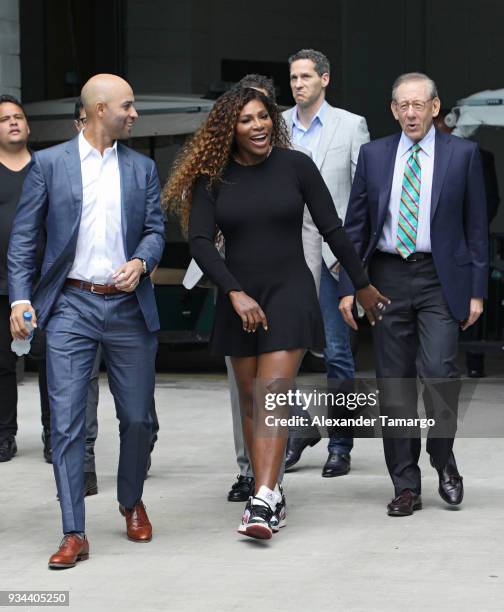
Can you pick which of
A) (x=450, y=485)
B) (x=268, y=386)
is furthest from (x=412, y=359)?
(x=268, y=386)

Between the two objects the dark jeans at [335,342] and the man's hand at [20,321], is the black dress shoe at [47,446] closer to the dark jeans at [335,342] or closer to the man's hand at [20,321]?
the dark jeans at [335,342]

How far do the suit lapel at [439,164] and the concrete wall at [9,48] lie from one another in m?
5.77

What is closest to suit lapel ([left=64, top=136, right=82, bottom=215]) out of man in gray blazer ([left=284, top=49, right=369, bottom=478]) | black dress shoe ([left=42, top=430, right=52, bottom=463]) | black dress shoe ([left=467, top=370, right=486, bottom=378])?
man in gray blazer ([left=284, top=49, right=369, bottom=478])

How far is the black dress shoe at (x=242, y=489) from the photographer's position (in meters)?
6.97

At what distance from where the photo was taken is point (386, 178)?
21.9 ft

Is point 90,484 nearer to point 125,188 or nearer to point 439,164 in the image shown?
point 125,188

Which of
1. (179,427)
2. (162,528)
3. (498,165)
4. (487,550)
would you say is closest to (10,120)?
(179,427)

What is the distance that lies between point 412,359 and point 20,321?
1.88m

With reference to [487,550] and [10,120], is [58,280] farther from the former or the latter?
[10,120]

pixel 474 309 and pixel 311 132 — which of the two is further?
pixel 311 132

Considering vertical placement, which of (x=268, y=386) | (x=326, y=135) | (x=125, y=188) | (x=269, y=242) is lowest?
(x=268, y=386)

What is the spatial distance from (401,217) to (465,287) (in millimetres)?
414

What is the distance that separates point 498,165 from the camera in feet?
A: 62.0

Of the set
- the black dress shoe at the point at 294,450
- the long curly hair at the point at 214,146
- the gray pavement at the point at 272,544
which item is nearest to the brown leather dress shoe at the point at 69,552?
the gray pavement at the point at 272,544
